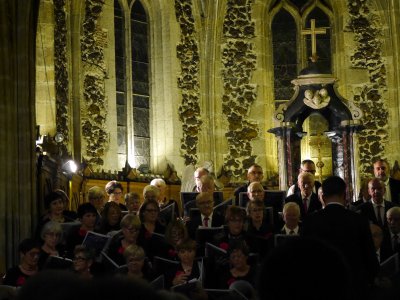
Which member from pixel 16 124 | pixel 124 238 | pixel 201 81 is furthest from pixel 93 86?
pixel 124 238

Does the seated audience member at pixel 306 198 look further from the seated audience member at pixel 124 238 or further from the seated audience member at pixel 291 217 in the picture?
the seated audience member at pixel 124 238

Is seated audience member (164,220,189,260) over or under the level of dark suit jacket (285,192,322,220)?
under

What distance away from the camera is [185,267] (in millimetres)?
7574

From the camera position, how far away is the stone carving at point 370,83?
1616cm

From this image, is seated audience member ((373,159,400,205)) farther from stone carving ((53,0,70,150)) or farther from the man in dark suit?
stone carving ((53,0,70,150))

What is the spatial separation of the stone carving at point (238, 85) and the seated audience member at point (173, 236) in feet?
26.6

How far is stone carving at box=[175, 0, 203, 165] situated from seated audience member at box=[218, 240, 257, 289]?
8747 millimetres

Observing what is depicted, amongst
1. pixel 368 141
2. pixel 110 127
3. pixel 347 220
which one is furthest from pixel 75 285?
pixel 368 141

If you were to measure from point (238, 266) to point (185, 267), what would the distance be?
48 cm

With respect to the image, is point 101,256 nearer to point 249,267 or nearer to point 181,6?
point 249,267

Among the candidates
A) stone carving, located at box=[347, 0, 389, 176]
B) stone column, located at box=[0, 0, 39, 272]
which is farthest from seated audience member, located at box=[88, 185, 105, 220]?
stone carving, located at box=[347, 0, 389, 176]

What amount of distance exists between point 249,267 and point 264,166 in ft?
29.2

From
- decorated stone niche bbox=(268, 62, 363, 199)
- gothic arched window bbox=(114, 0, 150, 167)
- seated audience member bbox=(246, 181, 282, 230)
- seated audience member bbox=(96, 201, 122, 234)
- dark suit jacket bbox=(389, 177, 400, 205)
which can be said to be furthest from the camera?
gothic arched window bbox=(114, 0, 150, 167)

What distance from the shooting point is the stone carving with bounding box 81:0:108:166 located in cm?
1502
